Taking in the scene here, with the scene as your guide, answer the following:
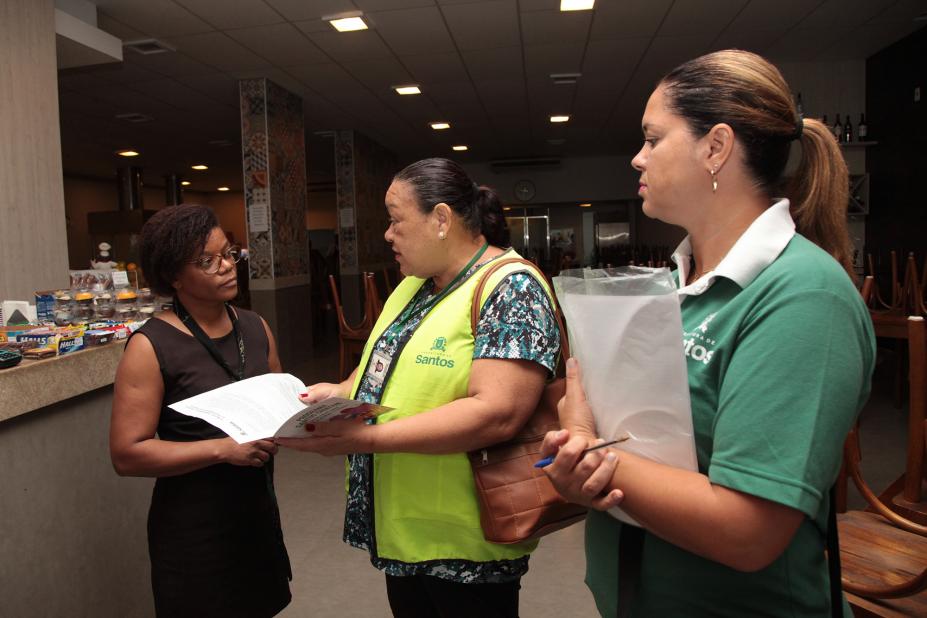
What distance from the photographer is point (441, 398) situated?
1.32 metres

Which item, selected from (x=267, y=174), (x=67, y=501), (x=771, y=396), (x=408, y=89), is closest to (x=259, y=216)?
(x=267, y=174)

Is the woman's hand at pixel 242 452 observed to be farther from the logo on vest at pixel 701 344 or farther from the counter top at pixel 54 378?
the logo on vest at pixel 701 344

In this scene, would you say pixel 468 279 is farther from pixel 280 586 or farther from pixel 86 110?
pixel 86 110

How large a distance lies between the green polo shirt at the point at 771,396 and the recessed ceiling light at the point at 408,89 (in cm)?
719

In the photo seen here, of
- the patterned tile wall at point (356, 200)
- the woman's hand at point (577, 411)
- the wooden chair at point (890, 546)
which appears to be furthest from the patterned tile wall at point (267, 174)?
the woman's hand at point (577, 411)

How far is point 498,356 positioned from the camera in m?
1.25

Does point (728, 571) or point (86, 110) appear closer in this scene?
point (728, 571)

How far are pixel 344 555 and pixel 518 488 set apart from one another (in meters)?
1.97

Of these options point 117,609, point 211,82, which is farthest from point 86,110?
point 117,609

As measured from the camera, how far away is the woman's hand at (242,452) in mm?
1464

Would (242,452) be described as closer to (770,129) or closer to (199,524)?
(199,524)

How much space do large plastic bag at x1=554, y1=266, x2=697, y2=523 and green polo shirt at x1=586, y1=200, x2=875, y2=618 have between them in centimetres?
5

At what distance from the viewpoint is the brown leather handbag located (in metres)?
1.25

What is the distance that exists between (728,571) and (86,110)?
31.9 ft
